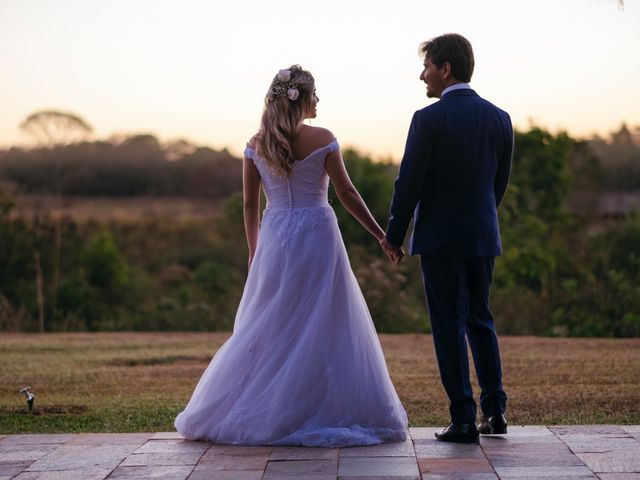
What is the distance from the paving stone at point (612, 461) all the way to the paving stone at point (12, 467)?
2.27m

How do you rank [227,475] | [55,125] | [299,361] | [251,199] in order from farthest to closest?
1. [55,125]
2. [251,199]
3. [299,361]
4. [227,475]

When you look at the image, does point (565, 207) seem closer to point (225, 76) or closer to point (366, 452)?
point (225, 76)

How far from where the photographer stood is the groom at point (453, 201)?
4.43 metres

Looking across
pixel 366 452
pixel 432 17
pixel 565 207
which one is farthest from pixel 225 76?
pixel 366 452

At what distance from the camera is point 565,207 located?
1664 centimetres

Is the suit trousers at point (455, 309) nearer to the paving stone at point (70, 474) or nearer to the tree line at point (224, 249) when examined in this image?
the paving stone at point (70, 474)

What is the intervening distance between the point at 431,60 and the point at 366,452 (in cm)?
172

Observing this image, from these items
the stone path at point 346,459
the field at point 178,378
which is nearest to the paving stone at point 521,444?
the stone path at point 346,459

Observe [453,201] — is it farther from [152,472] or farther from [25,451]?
[25,451]

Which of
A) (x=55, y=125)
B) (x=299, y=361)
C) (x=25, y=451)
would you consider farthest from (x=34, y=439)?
(x=55, y=125)

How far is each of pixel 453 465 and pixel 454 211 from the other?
111 centimetres

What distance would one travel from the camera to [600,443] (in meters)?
4.44

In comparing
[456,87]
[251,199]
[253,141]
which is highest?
[456,87]

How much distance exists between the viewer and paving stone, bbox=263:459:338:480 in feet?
12.7
